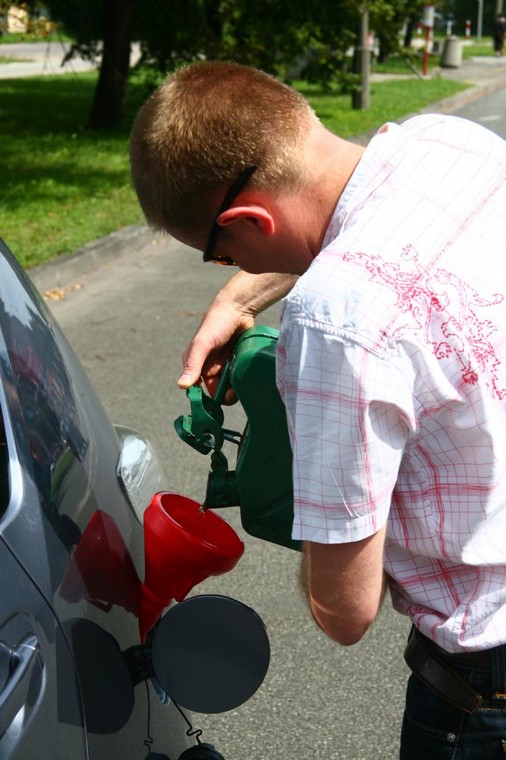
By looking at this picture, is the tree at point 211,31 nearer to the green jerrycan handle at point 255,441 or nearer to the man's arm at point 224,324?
the man's arm at point 224,324

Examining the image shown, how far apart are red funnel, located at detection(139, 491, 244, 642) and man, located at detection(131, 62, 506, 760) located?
1.03ft

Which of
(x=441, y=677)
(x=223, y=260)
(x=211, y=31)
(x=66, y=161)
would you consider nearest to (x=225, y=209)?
(x=223, y=260)

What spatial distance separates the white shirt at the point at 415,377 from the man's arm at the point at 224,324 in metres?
0.48

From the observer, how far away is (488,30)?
64938mm

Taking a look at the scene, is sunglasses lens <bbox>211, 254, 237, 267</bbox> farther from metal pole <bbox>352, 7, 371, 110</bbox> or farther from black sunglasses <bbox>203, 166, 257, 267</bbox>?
metal pole <bbox>352, 7, 371, 110</bbox>

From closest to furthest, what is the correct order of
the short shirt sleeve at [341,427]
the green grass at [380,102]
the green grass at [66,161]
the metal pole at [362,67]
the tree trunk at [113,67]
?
the short shirt sleeve at [341,427], the green grass at [66,161], the tree trunk at [113,67], the green grass at [380,102], the metal pole at [362,67]

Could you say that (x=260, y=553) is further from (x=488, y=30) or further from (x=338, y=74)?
(x=488, y=30)

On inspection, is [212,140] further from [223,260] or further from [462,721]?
[462,721]

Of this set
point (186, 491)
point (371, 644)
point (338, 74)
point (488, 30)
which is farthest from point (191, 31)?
point (488, 30)

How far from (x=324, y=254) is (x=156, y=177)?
1.02 feet

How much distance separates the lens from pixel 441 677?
1.75 metres

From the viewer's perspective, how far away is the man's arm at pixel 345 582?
1.52 metres

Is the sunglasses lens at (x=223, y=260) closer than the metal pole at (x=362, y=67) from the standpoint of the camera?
Yes

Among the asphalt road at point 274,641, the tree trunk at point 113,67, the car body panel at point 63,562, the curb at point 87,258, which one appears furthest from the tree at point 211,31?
the car body panel at point 63,562
